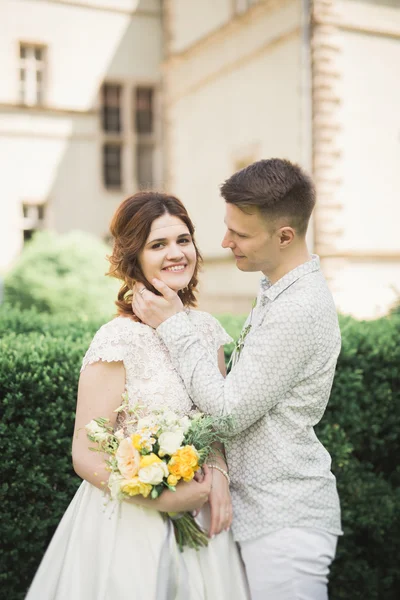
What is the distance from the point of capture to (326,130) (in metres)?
12.9

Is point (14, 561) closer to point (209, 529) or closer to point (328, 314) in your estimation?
point (209, 529)

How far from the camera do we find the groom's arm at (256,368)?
7.91ft

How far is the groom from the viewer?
244 cm

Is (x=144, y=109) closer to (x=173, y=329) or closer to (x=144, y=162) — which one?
(x=144, y=162)

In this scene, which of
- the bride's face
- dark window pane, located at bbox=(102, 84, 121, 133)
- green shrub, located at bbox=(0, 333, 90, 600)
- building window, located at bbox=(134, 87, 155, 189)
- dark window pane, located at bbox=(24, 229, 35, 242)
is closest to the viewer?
the bride's face

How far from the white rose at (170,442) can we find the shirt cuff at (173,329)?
1.16 ft

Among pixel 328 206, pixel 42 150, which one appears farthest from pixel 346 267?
pixel 42 150

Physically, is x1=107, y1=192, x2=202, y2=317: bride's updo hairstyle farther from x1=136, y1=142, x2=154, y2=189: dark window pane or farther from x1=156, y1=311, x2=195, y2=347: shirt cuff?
x1=136, y1=142, x2=154, y2=189: dark window pane

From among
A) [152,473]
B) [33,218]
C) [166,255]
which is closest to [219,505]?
[152,473]

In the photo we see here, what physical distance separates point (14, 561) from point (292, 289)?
2.10 m

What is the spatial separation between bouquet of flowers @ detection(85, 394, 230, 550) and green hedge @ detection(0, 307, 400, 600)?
1.12 meters

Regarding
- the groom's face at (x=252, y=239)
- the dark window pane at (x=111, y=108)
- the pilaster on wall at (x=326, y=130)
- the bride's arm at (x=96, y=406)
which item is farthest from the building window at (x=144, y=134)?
the bride's arm at (x=96, y=406)

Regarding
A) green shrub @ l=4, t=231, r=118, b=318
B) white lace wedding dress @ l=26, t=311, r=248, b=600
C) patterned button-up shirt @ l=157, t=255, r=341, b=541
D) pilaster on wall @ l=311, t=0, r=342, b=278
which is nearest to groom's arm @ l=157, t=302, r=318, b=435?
patterned button-up shirt @ l=157, t=255, r=341, b=541

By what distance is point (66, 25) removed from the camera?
18906 mm
